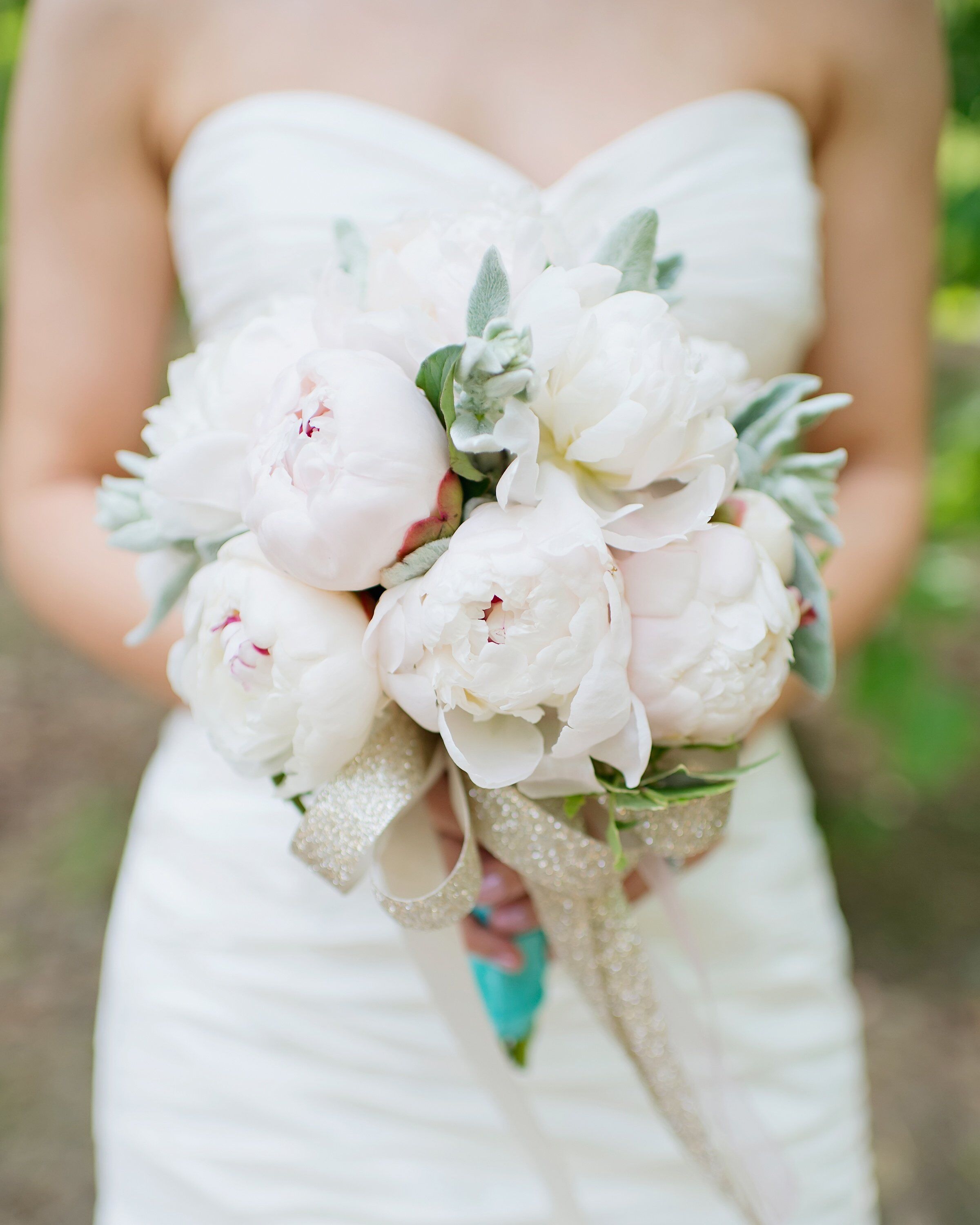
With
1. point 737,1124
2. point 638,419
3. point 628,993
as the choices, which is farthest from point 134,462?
point 737,1124

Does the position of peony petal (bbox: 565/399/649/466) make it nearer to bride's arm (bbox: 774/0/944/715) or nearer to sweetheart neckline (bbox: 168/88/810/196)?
sweetheart neckline (bbox: 168/88/810/196)

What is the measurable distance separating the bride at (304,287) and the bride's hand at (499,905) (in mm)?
306

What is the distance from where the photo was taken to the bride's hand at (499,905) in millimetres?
1039

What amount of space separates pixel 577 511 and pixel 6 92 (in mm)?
2769

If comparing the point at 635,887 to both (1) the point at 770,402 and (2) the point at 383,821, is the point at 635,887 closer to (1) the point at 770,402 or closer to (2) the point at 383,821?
(2) the point at 383,821

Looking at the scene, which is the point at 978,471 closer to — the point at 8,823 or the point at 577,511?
the point at 577,511

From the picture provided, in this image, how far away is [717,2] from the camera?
1.47m

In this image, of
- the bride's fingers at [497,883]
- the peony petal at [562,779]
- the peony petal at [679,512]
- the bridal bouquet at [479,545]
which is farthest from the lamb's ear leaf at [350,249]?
the bride's fingers at [497,883]

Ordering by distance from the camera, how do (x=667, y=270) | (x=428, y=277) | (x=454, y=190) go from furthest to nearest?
(x=454, y=190), (x=667, y=270), (x=428, y=277)

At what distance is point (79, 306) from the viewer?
1.49 m

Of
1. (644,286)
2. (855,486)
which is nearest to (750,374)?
(855,486)

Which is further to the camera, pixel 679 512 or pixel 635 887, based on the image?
pixel 635 887

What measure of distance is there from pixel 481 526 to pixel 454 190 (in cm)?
79

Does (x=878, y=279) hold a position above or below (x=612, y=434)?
below
